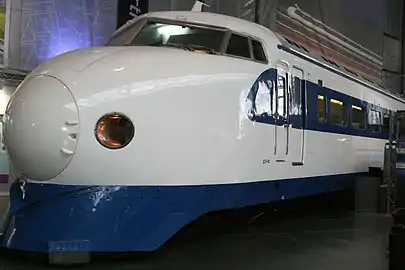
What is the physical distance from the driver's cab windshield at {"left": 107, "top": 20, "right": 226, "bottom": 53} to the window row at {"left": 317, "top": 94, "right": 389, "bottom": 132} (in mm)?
2788

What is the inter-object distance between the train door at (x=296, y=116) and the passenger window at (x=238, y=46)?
1116 mm

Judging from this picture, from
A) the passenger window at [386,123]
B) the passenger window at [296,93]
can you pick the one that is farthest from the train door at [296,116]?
the passenger window at [386,123]

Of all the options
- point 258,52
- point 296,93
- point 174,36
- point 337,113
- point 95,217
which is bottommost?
point 95,217

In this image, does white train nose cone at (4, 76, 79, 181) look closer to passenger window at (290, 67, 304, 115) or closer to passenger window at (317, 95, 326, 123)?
passenger window at (290, 67, 304, 115)

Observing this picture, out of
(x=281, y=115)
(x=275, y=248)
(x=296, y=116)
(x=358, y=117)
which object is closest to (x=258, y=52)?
(x=281, y=115)

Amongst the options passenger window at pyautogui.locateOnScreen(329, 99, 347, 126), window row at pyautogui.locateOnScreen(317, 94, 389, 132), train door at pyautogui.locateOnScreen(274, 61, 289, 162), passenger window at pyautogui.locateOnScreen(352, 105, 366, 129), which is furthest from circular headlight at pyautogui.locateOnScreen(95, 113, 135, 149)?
passenger window at pyautogui.locateOnScreen(352, 105, 366, 129)

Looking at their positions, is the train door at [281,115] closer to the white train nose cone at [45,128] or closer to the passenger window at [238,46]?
the passenger window at [238,46]

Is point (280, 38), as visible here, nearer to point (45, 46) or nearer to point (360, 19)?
point (45, 46)

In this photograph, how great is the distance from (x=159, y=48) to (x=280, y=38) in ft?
7.98

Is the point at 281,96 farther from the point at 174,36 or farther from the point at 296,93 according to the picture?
the point at 174,36

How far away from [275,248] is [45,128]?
3.35 metres

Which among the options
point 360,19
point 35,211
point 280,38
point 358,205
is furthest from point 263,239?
point 360,19

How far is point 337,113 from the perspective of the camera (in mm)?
9641

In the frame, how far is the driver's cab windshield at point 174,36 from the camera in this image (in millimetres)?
→ 6422
